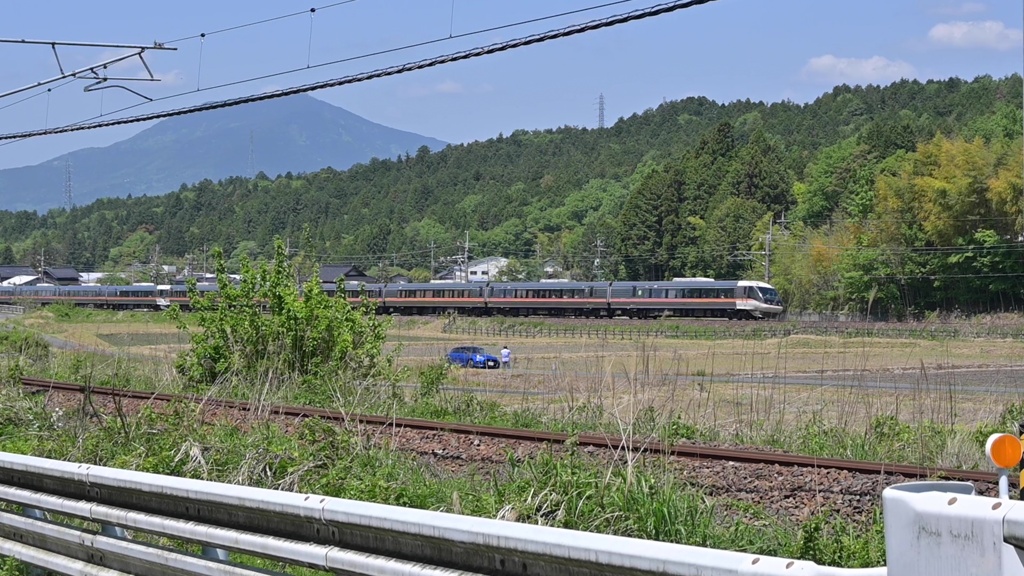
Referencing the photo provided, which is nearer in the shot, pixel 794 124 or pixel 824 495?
pixel 824 495

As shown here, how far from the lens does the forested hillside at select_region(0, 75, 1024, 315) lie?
53.9m

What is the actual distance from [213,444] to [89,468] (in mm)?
2537

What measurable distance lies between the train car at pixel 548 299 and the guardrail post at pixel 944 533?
57.3 m

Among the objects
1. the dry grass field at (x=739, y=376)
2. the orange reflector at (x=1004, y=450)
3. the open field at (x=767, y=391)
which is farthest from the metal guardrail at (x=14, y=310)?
the orange reflector at (x=1004, y=450)

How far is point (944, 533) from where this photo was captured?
9.80 ft

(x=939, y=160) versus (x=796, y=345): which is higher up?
(x=939, y=160)

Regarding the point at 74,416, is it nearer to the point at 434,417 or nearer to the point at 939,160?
the point at 434,417

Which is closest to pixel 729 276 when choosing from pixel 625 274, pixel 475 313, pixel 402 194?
pixel 625 274

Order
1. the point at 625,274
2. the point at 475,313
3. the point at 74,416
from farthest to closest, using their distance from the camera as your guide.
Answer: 1. the point at 625,274
2. the point at 475,313
3. the point at 74,416

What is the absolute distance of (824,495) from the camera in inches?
340

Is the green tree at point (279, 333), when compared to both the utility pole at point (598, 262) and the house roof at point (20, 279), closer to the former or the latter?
the utility pole at point (598, 262)

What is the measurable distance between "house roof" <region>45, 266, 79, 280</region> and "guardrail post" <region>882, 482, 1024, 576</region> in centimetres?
12802

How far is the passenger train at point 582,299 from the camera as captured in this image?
5644 cm

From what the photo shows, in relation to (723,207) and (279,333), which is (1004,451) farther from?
(723,207)
